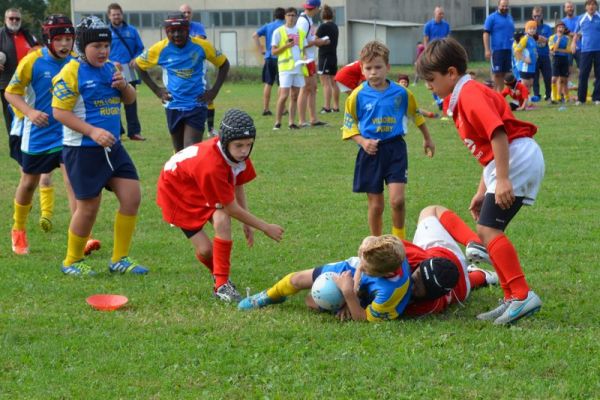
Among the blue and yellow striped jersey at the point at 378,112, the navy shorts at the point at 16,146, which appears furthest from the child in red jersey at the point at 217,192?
the navy shorts at the point at 16,146

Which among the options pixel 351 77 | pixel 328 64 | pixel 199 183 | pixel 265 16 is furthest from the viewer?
pixel 265 16

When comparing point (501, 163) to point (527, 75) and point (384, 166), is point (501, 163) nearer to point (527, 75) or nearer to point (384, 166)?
point (384, 166)

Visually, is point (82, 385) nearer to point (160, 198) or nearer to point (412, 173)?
point (160, 198)

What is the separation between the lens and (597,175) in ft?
36.9

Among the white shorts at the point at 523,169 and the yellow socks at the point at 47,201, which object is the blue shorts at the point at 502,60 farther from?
the white shorts at the point at 523,169

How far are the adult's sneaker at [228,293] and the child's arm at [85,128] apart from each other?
51.2 inches

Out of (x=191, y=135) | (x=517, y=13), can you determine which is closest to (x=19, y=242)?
(x=191, y=135)

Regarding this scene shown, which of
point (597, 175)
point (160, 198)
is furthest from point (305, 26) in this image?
point (160, 198)

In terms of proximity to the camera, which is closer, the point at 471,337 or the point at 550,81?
the point at 471,337

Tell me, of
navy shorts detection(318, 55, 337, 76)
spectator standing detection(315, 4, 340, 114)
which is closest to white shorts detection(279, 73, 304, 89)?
spectator standing detection(315, 4, 340, 114)

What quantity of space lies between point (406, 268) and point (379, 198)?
1916mm

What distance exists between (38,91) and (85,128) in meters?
1.33

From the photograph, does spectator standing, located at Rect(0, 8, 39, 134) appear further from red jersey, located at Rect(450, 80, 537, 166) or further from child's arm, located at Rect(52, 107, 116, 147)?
red jersey, located at Rect(450, 80, 537, 166)

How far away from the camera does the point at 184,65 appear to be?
10102 mm
